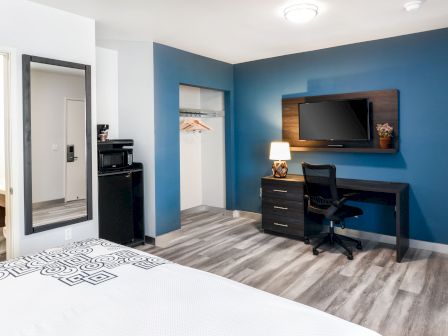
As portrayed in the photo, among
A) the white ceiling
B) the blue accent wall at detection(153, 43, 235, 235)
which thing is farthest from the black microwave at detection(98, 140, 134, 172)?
the white ceiling

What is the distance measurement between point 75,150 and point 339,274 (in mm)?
2661

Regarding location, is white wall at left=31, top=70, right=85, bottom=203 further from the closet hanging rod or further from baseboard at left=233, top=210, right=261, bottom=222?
baseboard at left=233, top=210, right=261, bottom=222

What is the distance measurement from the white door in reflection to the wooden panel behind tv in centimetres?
261

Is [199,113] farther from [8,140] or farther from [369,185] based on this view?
[8,140]

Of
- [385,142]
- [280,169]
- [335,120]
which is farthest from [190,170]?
[385,142]

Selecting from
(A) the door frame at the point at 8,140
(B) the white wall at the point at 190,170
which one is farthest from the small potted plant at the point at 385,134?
(A) the door frame at the point at 8,140

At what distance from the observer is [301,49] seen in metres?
4.30

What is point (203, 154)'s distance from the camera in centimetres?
564

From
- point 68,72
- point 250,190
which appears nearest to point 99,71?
point 68,72

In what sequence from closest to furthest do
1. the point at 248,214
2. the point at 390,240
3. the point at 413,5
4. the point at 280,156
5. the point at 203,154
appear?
the point at 413,5, the point at 390,240, the point at 280,156, the point at 248,214, the point at 203,154

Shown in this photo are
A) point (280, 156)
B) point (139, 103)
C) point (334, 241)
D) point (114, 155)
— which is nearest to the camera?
point (114, 155)

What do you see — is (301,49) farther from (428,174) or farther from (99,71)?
(99,71)

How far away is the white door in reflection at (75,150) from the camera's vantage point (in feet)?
9.87

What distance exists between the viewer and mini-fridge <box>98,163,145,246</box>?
11.5 ft
